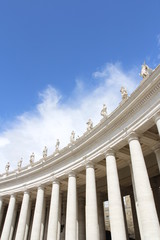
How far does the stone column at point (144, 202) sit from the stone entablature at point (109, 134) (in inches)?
208

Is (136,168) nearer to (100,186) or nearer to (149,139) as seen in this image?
(149,139)

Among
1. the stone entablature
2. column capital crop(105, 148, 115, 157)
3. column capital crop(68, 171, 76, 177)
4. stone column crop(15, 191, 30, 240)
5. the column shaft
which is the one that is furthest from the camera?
the column shaft

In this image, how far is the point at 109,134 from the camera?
139 ft

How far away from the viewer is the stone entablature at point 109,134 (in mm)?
34000

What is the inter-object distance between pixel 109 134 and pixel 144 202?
16243 mm

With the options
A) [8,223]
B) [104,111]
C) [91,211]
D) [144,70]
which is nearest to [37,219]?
[8,223]

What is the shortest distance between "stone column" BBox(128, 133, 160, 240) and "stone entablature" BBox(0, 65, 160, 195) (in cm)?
527

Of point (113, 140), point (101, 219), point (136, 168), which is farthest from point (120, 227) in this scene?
point (101, 219)

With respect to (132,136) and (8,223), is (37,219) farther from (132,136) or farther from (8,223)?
(132,136)

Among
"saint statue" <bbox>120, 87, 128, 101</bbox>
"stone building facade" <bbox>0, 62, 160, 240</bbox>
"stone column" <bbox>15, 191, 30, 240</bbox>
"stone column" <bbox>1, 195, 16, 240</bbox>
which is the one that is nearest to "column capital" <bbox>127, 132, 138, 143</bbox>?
"stone building facade" <bbox>0, 62, 160, 240</bbox>

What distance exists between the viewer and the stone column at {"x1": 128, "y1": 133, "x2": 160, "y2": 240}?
2755cm

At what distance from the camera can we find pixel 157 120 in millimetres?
31578

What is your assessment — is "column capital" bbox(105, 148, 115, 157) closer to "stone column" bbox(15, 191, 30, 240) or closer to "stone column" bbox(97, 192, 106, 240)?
"stone column" bbox(97, 192, 106, 240)

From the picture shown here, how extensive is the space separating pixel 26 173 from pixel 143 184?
44.3 meters
